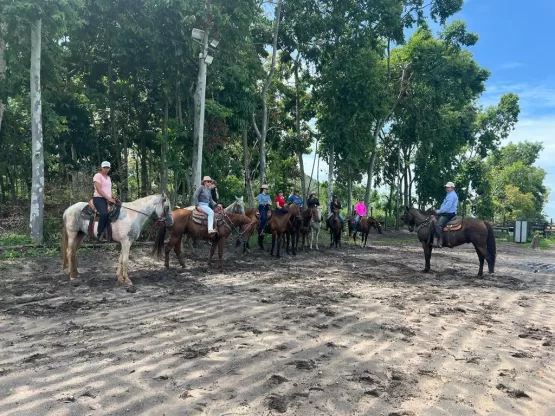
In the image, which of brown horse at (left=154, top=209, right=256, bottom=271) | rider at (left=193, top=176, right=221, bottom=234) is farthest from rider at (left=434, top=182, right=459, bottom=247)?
rider at (left=193, top=176, right=221, bottom=234)

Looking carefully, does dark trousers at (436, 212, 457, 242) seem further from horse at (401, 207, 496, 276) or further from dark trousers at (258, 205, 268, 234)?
dark trousers at (258, 205, 268, 234)

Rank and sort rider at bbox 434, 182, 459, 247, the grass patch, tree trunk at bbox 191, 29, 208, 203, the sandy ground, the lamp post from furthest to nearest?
1. tree trunk at bbox 191, 29, 208, 203
2. the lamp post
3. the grass patch
4. rider at bbox 434, 182, 459, 247
5. the sandy ground

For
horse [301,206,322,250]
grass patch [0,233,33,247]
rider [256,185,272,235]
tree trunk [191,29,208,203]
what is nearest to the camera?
grass patch [0,233,33,247]

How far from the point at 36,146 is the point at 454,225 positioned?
1243 centimetres

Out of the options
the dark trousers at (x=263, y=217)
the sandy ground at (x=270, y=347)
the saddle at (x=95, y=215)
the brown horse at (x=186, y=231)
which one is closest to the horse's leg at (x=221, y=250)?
the brown horse at (x=186, y=231)

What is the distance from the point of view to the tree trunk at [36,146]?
11.9m

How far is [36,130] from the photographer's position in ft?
40.1

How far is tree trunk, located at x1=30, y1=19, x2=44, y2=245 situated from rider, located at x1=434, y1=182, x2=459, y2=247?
1143 centimetres

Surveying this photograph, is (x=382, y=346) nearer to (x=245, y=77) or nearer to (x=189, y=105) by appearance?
(x=245, y=77)

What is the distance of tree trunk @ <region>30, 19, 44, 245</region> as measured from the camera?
11930 mm

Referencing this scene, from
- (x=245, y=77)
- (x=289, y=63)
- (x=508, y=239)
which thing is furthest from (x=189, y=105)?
(x=508, y=239)

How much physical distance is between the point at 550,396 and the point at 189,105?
18.4m

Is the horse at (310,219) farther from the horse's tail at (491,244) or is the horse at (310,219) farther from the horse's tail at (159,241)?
the horse's tail at (159,241)

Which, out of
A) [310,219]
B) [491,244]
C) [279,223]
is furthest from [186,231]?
[491,244]
